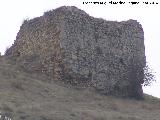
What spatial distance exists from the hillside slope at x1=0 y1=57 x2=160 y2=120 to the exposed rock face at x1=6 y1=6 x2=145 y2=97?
0.67 meters

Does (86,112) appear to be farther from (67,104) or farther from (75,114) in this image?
(67,104)

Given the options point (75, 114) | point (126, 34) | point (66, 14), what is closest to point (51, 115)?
point (75, 114)

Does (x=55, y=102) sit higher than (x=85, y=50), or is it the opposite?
(x=85, y=50)

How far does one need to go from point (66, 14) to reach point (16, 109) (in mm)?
7502

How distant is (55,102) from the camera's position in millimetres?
14922

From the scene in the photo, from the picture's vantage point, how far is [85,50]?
19078 millimetres

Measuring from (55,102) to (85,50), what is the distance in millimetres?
4643

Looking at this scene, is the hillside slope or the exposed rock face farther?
the exposed rock face

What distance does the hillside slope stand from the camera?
41.2 ft

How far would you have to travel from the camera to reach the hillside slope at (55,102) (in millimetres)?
12547

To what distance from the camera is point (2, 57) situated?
20.9 metres

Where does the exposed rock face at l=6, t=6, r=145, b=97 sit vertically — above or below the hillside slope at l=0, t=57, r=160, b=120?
above

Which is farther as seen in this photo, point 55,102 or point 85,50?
point 85,50

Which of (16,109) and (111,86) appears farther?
(111,86)
